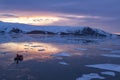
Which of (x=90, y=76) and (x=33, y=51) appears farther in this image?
(x=33, y=51)

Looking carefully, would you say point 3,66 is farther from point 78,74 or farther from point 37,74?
point 78,74

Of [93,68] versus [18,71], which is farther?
[93,68]

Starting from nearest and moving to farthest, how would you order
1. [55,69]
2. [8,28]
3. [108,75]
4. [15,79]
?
[15,79]
[108,75]
[55,69]
[8,28]

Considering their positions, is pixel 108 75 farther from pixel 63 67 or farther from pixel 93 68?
pixel 63 67

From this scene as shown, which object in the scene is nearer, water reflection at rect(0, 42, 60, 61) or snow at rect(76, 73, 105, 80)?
snow at rect(76, 73, 105, 80)

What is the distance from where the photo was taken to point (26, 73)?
13031 mm

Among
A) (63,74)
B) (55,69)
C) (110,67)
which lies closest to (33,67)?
(55,69)

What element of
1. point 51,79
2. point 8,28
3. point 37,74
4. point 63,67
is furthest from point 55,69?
point 8,28

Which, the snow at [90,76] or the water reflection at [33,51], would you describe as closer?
the snow at [90,76]

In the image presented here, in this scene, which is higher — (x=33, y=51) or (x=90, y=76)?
(x=90, y=76)

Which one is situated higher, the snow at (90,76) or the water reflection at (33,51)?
the snow at (90,76)

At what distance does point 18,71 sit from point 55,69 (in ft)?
6.50

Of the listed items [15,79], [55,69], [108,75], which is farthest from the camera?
[55,69]

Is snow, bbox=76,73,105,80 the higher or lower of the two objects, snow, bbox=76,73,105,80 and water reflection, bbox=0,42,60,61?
the higher
